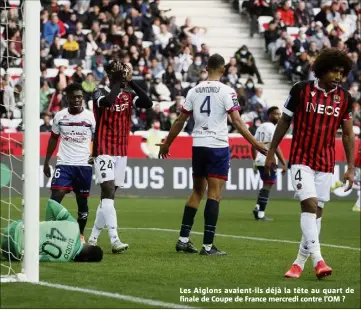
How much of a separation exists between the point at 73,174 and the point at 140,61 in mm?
18113

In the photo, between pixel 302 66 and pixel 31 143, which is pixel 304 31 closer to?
pixel 302 66

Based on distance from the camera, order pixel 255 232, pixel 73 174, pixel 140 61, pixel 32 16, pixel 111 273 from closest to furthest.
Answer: pixel 32 16 < pixel 111 273 < pixel 73 174 < pixel 255 232 < pixel 140 61

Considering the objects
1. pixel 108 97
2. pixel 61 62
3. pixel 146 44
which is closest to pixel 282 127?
pixel 108 97

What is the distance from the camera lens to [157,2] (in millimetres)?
34688

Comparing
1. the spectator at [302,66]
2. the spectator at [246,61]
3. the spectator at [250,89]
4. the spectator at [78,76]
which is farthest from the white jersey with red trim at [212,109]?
the spectator at [302,66]

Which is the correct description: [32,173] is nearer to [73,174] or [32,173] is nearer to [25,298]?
[25,298]

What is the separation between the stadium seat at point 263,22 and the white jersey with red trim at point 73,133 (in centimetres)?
2267

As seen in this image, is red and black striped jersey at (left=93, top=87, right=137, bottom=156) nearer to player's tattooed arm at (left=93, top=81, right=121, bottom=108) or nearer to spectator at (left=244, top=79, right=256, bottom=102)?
player's tattooed arm at (left=93, top=81, right=121, bottom=108)

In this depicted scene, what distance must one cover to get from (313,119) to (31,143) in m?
→ 2.74

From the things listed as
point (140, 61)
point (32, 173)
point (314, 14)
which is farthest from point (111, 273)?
point (314, 14)

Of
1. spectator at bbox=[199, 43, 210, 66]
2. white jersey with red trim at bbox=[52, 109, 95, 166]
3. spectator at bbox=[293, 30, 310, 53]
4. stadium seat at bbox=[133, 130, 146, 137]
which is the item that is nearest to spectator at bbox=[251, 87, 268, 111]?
spectator at bbox=[199, 43, 210, 66]

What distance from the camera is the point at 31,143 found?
10.3 meters

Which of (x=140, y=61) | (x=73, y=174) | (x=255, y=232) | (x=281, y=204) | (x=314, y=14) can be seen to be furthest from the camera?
(x=314, y=14)

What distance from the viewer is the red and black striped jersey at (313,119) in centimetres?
1082
